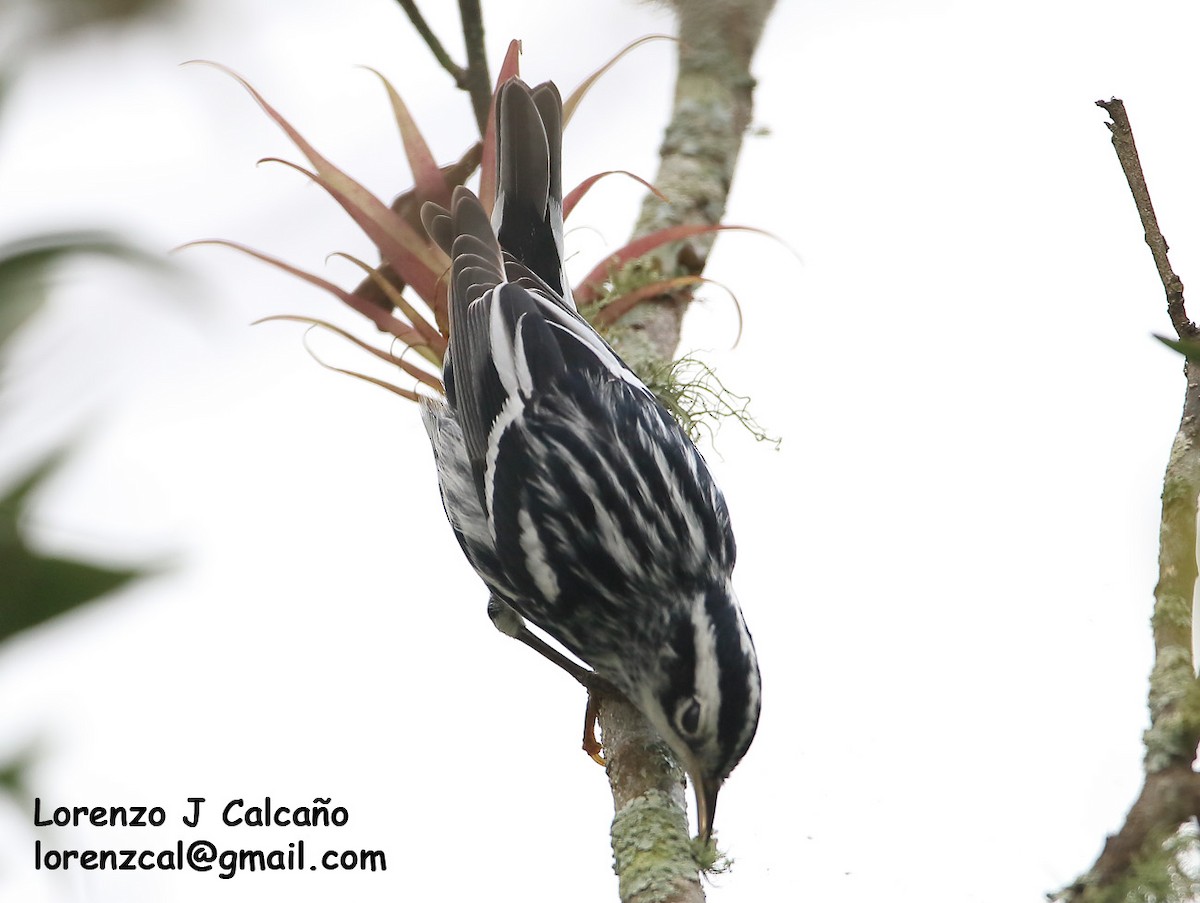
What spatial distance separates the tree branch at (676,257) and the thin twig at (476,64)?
0.62m

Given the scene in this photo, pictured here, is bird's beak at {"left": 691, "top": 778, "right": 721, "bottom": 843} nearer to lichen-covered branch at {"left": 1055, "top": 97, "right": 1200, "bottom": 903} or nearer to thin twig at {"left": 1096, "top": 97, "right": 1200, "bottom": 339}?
lichen-covered branch at {"left": 1055, "top": 97, "right": 1200, "bottom": 903}

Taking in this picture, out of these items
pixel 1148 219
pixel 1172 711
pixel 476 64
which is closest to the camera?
pixel 1172 711

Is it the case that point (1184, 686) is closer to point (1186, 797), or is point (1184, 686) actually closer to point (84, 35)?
point (1186, 797)

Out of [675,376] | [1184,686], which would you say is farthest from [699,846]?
[675,376]

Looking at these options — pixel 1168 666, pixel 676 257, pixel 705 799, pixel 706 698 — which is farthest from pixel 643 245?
pixel 1168 666

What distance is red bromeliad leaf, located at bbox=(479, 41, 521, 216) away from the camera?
3898 millimetres

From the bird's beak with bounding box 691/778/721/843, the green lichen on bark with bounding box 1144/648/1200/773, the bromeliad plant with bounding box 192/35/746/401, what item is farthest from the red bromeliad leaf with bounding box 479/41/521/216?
the green lichen on bark with bounding box 1144/648/1200/773

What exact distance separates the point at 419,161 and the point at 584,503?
52.0 inches

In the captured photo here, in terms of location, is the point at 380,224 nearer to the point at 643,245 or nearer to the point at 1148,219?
the point at 643,245

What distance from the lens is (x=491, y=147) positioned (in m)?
4.10

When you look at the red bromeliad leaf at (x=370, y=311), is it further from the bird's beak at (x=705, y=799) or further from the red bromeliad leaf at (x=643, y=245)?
the bird's beak at (x=705, y=799)

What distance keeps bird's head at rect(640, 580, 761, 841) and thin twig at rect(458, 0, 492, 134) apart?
1880mm

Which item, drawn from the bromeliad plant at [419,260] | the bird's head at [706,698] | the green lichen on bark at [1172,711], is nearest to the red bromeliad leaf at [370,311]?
the bromeliad plant at [419,260]

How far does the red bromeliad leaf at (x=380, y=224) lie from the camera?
382 cm
